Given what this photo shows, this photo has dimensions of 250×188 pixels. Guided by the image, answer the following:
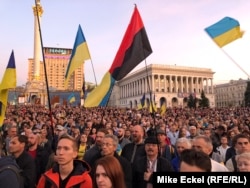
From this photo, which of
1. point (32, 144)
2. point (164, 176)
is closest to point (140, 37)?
point (32, 144)

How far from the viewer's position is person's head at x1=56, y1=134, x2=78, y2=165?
303 centimetres

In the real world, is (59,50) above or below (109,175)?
above

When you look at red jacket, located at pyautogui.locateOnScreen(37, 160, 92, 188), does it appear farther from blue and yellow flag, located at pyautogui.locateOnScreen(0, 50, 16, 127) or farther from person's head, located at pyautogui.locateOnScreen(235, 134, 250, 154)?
blue and yellow flag, located at pyautogui.locateOnScreen(0, 50, 16, 127)

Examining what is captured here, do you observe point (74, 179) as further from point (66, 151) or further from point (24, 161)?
point (24, 161)

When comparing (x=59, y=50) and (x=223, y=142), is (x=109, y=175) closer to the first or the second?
(x=223, y=142)

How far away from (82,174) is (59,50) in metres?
115

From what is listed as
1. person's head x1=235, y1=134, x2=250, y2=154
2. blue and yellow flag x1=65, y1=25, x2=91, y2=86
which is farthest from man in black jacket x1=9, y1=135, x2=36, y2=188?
blue and yellow flag x1=65, y1=25, x2=91, y2=86

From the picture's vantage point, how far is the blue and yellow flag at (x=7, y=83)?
557cm

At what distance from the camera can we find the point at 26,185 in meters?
3.62

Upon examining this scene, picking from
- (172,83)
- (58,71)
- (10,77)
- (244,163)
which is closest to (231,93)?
(172,83)

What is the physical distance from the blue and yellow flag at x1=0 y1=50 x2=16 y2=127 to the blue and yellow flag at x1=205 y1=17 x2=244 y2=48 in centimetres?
617

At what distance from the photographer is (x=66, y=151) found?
309cm

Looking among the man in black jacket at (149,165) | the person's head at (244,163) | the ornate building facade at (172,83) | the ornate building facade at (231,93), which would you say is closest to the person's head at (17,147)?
the man in black jacket at (149,165)

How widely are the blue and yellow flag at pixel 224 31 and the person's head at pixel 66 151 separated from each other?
7.93m
